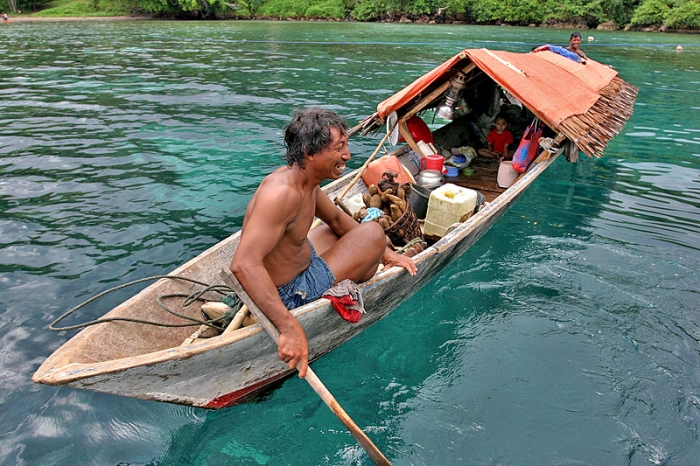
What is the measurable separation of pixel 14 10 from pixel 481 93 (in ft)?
170

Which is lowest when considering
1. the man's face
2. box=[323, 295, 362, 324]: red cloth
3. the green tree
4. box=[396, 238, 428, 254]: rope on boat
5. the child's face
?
box=[396, 238, 428, 254]: rope on boat

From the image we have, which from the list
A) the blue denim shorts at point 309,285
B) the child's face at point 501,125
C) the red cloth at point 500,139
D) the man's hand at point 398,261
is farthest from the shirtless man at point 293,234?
the red cloth at point 500,139

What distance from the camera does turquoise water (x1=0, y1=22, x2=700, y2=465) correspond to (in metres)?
3.51

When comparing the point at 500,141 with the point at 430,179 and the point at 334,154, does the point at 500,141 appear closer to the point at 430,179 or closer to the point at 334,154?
the point at 430,179

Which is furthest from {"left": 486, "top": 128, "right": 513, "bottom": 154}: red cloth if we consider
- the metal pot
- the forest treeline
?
the forest treeline

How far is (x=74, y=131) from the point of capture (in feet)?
32.7

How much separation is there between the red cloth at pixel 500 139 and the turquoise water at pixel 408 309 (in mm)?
916

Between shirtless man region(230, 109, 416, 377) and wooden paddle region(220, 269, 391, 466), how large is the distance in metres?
0.04

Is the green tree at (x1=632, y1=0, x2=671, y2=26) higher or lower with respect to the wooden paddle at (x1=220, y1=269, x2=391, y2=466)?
higher

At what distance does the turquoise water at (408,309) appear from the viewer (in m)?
3.51

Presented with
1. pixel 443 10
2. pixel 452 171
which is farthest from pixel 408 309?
pixel 443 10

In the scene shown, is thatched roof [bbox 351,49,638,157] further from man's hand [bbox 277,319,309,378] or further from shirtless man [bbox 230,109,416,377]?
man's hand [bbox 277,319,309,378]

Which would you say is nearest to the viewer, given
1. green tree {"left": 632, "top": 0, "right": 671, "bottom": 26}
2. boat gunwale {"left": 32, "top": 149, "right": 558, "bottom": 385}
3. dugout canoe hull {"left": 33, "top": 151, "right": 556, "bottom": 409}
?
boat gunwale {"left": 32, "top": 149, "right": 558, "bottom": 385}

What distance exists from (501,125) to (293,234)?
5881 mm
